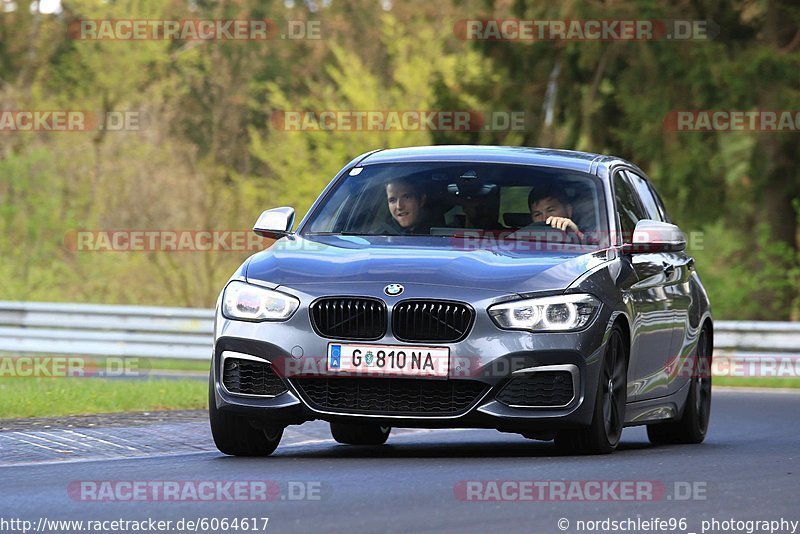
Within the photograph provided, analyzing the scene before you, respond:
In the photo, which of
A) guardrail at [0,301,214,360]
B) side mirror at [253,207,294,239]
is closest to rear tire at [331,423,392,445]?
side mirror at [253,207,294,239]

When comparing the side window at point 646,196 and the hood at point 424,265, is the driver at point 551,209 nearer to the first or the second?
the hood at point 424,265

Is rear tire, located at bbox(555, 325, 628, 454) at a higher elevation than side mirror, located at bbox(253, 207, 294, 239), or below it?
below

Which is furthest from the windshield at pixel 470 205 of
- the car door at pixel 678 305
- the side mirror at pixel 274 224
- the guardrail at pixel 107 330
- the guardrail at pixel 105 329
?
the guardrail at pixel 105 329

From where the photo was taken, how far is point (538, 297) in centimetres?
932

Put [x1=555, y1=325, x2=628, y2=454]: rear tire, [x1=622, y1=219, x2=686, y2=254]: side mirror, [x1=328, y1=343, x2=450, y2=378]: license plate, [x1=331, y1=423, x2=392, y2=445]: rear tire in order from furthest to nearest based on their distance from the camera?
[x1=331, y1=423, x2=392, y2=445]: rear tire, [x1=622, y1=219, x2=686, y2=254]: side mirror, [x1=555, y1=325, x2=628, y2=454]: rear tire, [x1=328, y1=343, x2=450, y2=378]: license plate

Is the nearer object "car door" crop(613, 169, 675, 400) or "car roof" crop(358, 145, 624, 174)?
"car door" crop(613, 169, 675, 400)

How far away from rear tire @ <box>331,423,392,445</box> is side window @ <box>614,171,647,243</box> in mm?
1912

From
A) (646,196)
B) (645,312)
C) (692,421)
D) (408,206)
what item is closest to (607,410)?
(645,312)

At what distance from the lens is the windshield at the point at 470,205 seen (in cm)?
1054

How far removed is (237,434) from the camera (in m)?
9.80

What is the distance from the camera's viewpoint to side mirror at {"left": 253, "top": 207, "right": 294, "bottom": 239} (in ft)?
35.0

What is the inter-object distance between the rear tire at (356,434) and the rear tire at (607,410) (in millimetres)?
1830

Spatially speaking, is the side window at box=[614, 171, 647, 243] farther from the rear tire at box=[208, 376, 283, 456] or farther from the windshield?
the rear tire at box=[208, 376, 283, 456]

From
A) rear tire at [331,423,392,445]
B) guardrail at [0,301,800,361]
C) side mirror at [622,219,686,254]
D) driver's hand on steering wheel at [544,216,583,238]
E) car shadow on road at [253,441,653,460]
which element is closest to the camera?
car shadow on road at [253,441,653,460]
